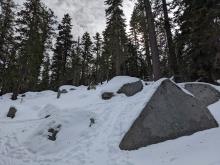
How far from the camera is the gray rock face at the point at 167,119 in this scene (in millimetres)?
9805

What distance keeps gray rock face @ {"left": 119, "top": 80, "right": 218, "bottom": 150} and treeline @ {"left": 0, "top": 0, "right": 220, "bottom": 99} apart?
396 cm

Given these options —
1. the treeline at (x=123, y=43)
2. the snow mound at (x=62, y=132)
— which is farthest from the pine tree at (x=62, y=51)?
the snow mound at (x=62, y=132)

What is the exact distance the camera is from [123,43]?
40.9 m

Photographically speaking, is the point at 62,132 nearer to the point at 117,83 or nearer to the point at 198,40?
the point at 117,83

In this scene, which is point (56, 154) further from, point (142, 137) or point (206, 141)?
point (206, 141)

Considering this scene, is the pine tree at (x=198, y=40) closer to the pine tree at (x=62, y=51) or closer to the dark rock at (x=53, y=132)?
the dark rock at (x=53, y=132)

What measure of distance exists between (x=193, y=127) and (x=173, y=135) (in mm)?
945

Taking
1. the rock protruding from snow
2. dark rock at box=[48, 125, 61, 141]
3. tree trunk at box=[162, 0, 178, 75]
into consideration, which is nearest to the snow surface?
dark rock at box=[48, 125, 61, 141]

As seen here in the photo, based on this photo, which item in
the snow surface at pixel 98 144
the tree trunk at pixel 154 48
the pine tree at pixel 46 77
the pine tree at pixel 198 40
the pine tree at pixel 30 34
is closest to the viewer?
the snow surface at pixel 98 144

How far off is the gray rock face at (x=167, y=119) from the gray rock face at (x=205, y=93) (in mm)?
3569

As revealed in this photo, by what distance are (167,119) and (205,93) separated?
525 cm

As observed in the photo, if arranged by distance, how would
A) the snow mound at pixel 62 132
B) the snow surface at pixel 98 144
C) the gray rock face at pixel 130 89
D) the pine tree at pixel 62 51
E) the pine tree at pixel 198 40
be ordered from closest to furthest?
the snow surface at pixel 98 144 < the snow mound at pixel 62 132 < the pine tree at pixel 198 40 < the gray rock face at pixel 130 89 < the pine tree at pixel 62 51

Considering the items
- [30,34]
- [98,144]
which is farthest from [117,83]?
[30,34]

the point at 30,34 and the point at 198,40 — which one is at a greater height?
the point at 30,34
